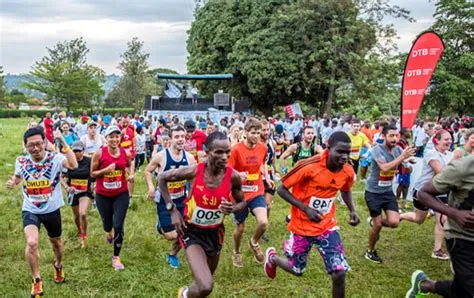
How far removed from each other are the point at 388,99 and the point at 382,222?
134 ft

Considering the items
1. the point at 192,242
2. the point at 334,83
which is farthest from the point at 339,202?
the point at 334,83

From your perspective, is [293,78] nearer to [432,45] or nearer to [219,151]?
[432,45]

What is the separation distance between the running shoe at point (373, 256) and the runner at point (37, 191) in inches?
167

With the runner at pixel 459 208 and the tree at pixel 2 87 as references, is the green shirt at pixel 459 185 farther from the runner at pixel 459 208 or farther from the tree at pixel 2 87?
the tree at pixel 2 87

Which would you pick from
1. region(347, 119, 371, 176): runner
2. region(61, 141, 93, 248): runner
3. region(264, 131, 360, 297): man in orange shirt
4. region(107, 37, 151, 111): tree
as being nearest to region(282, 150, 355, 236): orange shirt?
region(264, 131, 360, 297): man in orange shirt

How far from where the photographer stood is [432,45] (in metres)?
7.10

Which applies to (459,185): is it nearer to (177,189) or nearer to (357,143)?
(177,189)

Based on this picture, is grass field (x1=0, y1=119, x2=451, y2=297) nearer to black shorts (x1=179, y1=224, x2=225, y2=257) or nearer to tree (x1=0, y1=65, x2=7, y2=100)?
black shorts (x1=179, y1=224, x2=225, y2=257)

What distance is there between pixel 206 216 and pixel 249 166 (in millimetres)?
2164

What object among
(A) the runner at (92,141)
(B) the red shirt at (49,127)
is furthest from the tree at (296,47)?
(A) the runner at (92,141)

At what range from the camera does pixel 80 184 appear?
23.7 ft

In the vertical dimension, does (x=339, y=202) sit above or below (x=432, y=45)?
below

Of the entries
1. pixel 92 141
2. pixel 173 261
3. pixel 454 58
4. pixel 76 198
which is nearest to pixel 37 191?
pixel 76 198

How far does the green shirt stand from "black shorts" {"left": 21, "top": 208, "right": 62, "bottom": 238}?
156 inches
